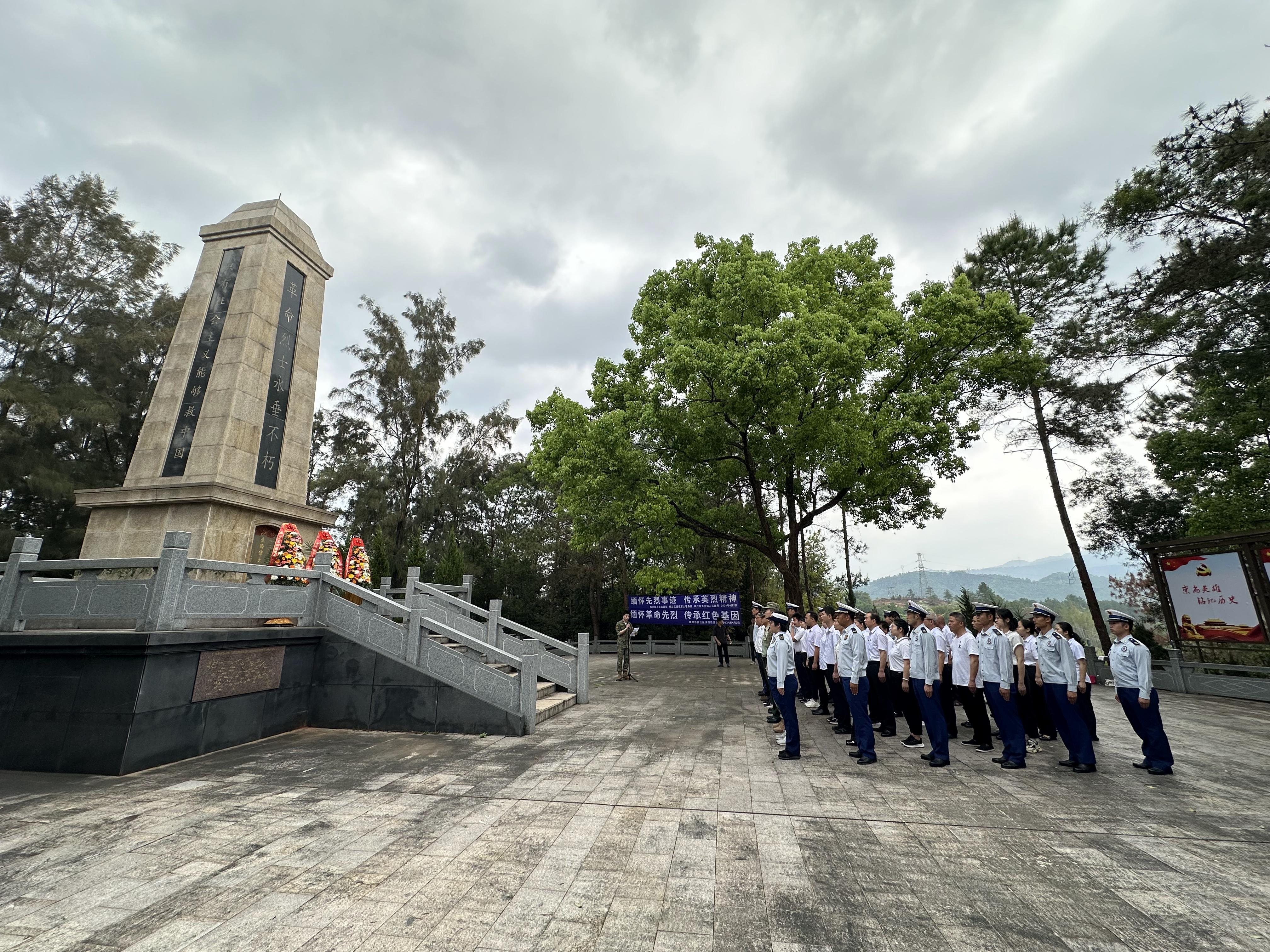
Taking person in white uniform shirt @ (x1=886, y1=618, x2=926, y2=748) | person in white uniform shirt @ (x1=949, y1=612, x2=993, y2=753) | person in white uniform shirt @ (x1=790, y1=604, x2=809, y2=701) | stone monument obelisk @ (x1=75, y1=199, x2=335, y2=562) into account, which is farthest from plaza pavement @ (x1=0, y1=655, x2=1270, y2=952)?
stone monument obelisk @ (x1=75, y1=199, x2=335, y2=562)

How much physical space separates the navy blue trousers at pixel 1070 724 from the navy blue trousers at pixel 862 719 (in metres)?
2.04

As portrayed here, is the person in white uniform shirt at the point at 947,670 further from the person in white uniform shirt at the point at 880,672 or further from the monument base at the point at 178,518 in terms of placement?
the monument base at the point at 178,518

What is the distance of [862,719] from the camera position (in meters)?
6.39

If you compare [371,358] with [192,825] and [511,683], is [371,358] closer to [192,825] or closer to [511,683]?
[511,683]

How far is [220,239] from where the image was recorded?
11.1 meters

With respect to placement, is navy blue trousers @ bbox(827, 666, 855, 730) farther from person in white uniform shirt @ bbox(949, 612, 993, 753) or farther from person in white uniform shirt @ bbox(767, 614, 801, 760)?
person in white uniform shirt @ bbox(767, 614, 801, 760)

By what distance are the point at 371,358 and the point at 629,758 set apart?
24414 millimetres

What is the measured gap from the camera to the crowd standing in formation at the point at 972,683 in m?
6.00

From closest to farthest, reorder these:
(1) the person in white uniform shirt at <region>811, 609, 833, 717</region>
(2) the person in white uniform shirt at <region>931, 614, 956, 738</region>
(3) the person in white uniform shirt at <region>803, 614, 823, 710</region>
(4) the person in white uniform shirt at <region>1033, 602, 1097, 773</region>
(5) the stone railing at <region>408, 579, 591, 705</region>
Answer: (4) the person in white uniform shirt at <region>1033, 602, 1097, 773</region> < (2) the person in white uniform shirt at <region>931, 614, 956, 738</region> < (1) the person in white uniform shirt at <region>811, 609, 833, 717</region> < (3) the person in white uniform shirt at <region>803, 614, 823, 710</region> < (5) the stone railing at <region>408, 579, 591, 705</region>

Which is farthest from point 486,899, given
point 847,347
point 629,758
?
point 847,347

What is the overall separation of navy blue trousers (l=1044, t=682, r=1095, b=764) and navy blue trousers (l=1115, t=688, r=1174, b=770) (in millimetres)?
459

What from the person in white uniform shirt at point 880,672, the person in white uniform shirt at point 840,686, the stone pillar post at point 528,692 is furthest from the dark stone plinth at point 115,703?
the person in white uniform shirt at point 880,672

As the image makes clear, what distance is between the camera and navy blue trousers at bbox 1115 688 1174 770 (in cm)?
578

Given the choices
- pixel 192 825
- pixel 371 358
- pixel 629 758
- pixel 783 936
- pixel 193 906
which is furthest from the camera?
pixel 371 358
